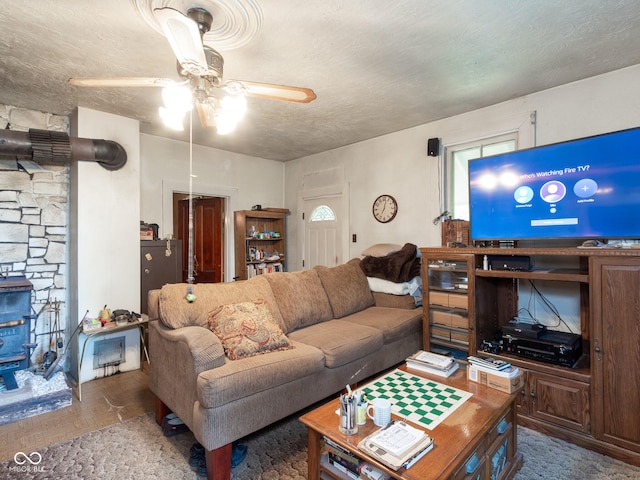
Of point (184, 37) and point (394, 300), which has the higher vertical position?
point (184, 37)

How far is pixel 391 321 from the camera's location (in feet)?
9.73

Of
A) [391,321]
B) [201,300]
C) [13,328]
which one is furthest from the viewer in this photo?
[391,321]

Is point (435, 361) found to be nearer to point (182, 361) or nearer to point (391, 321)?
point (391, 321)

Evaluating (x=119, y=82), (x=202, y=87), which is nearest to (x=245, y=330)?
(x=202, y=87)

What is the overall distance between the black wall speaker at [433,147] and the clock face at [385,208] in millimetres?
667

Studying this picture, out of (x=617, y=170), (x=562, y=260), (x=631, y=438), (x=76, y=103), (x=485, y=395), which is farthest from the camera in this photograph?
(x=76, y=103)

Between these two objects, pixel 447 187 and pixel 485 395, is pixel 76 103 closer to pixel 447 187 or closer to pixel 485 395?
pixel 447 187

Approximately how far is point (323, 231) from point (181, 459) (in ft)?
A: 10.4

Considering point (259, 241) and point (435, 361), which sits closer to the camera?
point (435, 361)

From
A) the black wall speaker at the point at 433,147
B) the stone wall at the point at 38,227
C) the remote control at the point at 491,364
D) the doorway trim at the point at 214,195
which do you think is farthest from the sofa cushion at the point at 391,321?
the stone wall at the point at 38,227

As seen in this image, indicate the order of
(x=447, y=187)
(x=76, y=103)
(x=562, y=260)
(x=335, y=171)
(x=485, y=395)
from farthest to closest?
(x=335, y=171), (x=447, y=187), (x=76, y=103), (x=562, y=260), (x=485, y=395)

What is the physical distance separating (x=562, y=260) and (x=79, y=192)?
13.8 ft

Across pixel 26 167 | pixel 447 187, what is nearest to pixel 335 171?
pixel 447 187

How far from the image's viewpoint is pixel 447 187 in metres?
3.45
